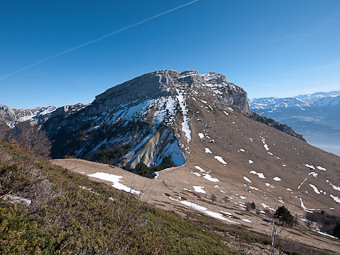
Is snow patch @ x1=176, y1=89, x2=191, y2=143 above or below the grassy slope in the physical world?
above

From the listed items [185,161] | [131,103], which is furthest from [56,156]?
[185,161]

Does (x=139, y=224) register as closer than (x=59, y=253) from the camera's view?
No

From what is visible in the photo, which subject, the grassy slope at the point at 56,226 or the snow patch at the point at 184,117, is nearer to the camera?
the grassy slope at the point at 56,226

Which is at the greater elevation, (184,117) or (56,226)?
(184,117)

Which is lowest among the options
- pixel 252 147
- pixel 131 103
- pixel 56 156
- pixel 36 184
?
pixel 56 156

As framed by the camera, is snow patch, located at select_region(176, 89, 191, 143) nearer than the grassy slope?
No

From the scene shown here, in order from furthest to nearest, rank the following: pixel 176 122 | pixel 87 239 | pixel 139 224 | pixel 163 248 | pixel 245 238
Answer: pixel 176 122 → pixel 245 238 → pixel 139 224 → pixel 163 248 → pixel 87 239

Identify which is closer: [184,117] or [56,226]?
[56,226]

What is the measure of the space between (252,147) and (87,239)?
13042cm

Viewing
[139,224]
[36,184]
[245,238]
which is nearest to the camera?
[36,184]

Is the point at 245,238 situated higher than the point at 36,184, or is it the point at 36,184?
the point at 36,184

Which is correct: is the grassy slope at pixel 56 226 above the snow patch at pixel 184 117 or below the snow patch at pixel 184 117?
below

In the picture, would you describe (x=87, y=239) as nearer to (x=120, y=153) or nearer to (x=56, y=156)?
(x=120, y=153)

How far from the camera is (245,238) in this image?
1631 cm
